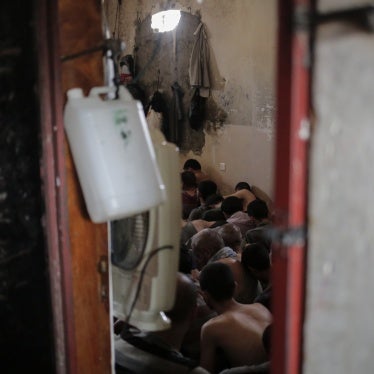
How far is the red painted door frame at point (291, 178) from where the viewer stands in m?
1.16

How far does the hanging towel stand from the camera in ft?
24.8

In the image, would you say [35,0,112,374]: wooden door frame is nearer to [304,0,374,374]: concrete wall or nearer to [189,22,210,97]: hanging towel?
[304,0,374,374]: concrete wall

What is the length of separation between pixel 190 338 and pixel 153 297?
1.69 metres

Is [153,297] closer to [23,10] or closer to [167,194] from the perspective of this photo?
[167,194]

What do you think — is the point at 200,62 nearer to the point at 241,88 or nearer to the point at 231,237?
the point at 241,88

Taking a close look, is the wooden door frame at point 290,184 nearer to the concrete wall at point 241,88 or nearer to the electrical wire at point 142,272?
the electrical wire at point 142,272

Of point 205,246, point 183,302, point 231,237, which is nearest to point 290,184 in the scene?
point 183,302

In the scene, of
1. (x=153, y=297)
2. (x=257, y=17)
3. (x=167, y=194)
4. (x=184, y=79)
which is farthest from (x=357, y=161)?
(x=184, y=79)

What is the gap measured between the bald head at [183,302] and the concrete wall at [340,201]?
173 cm

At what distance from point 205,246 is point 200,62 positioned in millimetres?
3932

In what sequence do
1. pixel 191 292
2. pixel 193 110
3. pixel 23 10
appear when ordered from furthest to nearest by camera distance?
pixel 193 110
pixel 191 292
pixel 23 10

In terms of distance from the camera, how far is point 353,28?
1.20 metres

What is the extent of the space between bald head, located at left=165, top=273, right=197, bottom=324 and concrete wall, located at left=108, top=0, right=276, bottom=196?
3.69 m

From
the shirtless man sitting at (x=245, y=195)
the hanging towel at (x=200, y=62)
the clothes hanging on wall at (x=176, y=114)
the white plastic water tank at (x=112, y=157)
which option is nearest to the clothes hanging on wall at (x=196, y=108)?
the hanging towel at (x=200, y=62)
